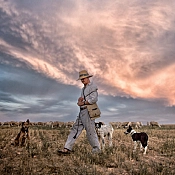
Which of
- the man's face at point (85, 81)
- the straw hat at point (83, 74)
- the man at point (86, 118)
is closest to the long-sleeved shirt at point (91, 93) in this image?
the man at point (86, 118)

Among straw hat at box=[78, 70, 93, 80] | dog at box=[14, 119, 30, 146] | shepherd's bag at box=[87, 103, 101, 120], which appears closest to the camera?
shepherd's bag at box=[87, 103, 101, 120]

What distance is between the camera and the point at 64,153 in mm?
8828

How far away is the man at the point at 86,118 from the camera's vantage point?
884 centimetres

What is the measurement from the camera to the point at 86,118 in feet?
29.3

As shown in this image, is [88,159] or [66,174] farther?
[88,159]

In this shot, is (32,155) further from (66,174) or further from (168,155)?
(168,155)

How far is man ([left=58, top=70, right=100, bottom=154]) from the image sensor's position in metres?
8.84

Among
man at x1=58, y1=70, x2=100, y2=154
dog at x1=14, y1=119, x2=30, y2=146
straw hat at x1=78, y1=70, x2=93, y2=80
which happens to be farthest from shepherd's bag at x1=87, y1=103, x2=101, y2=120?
dog at x1=14, y1=119, x2=30, y2=146

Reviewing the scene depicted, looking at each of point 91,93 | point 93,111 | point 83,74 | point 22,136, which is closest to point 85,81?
point 83,74

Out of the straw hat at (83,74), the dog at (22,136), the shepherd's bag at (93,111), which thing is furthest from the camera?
the dog at (22,136)

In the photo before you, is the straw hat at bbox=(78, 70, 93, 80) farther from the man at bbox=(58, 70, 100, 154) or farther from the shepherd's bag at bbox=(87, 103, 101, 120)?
the shepherd's bag at bbox=(87, 103, 101, 120)

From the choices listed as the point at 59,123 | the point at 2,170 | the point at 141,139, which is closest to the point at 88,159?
the point at 2,170

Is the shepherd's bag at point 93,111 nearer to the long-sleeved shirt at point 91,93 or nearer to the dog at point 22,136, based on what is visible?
the long-sleeved shirt at point 91,93

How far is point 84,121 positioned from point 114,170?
247cm
